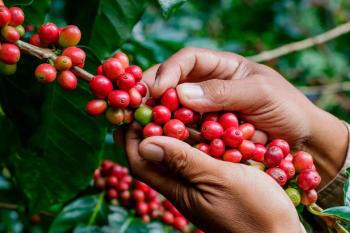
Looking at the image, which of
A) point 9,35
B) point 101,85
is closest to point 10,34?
point 9,35

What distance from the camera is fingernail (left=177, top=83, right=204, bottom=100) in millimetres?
1300

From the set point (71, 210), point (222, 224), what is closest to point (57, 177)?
point (71, 210)

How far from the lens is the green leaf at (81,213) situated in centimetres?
191

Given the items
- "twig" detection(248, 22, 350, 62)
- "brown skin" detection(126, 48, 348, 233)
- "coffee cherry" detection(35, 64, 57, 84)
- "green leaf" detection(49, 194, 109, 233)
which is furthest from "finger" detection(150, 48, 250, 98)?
"twig" detection(248, 22, 350, 62)

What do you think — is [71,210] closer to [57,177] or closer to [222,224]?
[57,177]

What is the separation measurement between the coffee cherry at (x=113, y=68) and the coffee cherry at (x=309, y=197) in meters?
0.61

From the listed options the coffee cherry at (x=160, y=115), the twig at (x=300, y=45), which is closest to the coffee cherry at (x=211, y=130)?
the coffee cherry at (x=160, y=115)

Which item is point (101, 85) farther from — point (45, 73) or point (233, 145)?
point (233, 145)

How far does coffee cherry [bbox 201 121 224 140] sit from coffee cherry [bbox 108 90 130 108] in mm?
225

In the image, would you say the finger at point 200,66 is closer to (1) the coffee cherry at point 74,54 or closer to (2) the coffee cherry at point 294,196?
(1) the coffee cherry at point 74,54

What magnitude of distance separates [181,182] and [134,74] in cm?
36

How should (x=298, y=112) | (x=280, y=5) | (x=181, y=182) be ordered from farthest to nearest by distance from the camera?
1. (x=280, y=5)
2. (x=298, y=112)
3. (x=181, y=182)

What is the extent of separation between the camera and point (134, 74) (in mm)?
1245

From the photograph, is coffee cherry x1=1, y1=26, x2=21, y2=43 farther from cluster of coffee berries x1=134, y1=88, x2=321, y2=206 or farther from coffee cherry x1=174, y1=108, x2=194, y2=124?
coffee cherry x1=174, y1=108, x2=194, y2=124
